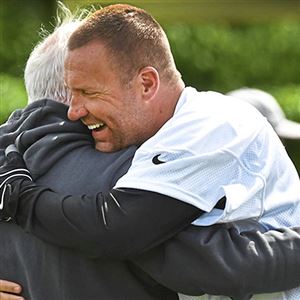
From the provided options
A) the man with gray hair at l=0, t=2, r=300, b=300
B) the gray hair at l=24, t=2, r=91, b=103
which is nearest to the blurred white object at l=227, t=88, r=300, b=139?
the gray hair at l=24, t=2, r=91, b=103

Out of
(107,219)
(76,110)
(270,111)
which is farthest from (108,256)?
(270,111)

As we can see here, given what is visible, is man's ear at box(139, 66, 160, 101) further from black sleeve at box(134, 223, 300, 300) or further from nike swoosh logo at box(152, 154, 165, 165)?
black sleeve at box(134, 223, 300, 300)

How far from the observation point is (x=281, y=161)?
3355 mm

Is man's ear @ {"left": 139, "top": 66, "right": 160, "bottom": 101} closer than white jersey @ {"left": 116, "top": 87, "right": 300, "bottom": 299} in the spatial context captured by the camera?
No

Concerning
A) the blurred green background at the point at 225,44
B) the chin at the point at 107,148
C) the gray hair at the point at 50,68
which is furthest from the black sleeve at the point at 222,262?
the blurred green background at the point at 225,44

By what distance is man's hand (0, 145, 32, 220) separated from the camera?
128 inches

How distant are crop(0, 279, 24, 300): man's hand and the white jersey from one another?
516mm

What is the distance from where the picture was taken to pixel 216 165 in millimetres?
3170

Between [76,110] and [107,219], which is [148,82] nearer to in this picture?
[76,110]

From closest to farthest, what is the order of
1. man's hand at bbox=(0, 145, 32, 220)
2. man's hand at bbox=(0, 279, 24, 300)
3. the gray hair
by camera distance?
man's hand at bbox=(0, 145, 32, 220) < man's hand at bbox=(0, 279, 24, 300) < the gray hair

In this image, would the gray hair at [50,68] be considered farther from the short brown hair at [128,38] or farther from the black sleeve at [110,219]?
the black sleeve at [110,219]

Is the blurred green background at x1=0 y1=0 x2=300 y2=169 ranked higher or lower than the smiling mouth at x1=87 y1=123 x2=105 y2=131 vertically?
lower

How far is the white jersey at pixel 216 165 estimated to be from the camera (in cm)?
315

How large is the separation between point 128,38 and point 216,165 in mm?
455
